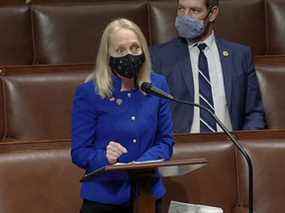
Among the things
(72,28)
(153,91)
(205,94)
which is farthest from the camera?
(72,28)

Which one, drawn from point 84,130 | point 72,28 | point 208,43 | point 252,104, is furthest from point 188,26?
point 84,130

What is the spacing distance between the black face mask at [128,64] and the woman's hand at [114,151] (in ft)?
0.24

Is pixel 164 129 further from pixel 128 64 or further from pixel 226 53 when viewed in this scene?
pixel 226 53

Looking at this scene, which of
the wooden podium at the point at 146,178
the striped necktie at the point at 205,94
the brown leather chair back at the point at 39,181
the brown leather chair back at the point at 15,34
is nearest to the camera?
the wooden podium at the point at 146,178

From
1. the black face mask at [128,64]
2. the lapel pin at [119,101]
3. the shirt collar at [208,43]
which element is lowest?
the lapel pin at [119,101]

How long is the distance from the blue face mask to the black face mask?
332 millimetres

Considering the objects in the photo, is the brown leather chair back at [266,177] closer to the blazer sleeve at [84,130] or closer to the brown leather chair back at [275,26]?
the blazer sleeve at [84,130]

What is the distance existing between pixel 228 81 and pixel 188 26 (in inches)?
4.0

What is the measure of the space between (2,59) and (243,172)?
0.54 meters

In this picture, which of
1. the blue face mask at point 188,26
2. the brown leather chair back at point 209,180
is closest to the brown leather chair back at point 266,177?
the brown leather chair back at point 209,180

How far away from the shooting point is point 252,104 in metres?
1.09

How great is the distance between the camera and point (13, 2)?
129cm

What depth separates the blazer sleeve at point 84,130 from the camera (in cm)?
77

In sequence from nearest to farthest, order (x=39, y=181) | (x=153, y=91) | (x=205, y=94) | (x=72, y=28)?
(x=153, y=91) → (x=39, y=181) → (x=205, y=94) → (x=72, y=28)
